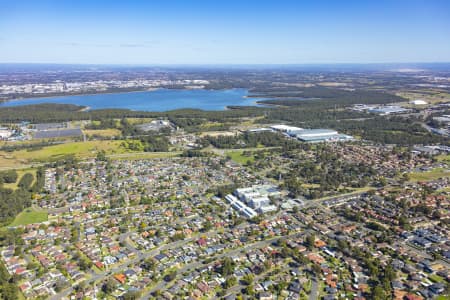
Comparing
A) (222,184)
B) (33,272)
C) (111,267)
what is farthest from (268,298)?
(222,184)

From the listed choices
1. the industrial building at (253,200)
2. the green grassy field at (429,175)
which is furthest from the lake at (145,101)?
the industrial building at (253,200)

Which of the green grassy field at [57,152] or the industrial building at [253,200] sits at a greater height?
the industrial building at [253,200]

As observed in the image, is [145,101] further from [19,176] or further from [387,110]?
[19,176]

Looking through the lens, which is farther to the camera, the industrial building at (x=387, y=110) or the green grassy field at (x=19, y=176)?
the industrial building at (x=387, y=110)

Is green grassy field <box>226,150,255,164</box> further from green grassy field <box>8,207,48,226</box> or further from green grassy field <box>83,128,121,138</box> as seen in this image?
green grassy field <box>83,128,121,138</box>

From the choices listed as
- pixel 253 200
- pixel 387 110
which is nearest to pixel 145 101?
pixel 387 110

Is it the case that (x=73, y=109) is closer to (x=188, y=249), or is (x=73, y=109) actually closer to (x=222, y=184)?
(x=222, y=184)

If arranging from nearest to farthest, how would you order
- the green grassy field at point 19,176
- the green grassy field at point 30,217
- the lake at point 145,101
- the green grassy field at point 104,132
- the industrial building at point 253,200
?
the green grassy field at point 30,217 < the industrial building at point 253,200 < the green grassy field at point 19,176 < the green grassy field at point 104,132 < the lake at point 145,101

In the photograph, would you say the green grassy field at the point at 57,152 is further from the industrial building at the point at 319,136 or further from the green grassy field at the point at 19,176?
the industrial building at the point at 319,136
